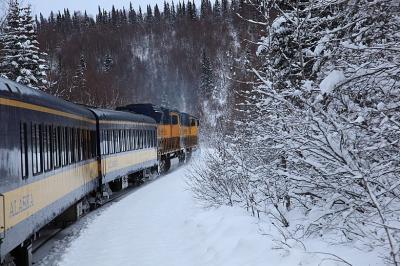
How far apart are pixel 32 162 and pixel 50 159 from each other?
1.37 m

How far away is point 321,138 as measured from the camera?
5035 millimetres

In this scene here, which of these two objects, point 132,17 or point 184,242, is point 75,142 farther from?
point 132,17

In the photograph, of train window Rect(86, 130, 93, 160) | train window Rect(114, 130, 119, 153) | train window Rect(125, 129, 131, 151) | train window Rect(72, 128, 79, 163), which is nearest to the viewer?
train window Rect(72, 128, 79, 163)

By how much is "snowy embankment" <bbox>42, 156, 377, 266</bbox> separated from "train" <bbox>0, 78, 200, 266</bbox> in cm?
87

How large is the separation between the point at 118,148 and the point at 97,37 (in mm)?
113842

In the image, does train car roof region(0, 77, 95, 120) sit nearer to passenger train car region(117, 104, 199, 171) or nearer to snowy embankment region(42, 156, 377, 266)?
snowy embankment region(42, 156, 377, 266)

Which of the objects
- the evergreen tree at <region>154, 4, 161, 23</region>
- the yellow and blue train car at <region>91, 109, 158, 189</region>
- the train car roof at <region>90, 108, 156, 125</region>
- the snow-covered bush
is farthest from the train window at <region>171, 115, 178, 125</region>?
the evergreen tree at <region>154, 4, 161, 23</region>

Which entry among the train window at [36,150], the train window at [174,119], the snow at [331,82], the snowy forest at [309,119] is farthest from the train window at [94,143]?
the train window at [174,119]

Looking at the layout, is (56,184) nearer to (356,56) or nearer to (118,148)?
(356,56)

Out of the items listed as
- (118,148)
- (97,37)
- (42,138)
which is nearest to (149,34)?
(97,37)

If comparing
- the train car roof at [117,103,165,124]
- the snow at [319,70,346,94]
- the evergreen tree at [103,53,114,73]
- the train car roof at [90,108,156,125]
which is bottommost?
the snow at [319,70,346,94]

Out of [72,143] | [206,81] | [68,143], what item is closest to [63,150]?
[68,143]

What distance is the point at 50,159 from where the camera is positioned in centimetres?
941

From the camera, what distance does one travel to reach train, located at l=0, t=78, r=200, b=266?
6820 millimetres
